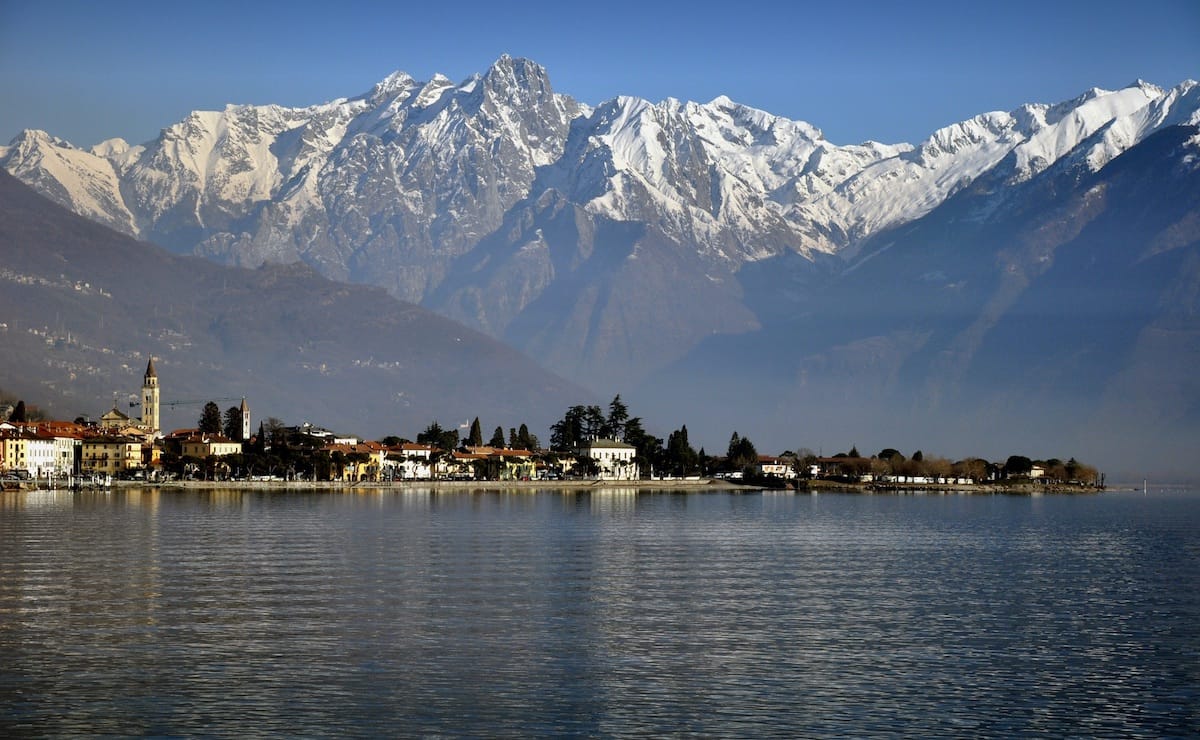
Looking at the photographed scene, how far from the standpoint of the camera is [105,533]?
100 m

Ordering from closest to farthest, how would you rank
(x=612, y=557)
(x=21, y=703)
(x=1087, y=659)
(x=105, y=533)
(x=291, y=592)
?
(x=21, y=703), (x=1087, y=659), (x=291, y=592), (x=612, y=557), (x=105, y=533)

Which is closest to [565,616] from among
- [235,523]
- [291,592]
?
[291,592]

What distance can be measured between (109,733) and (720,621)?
77.6 feet

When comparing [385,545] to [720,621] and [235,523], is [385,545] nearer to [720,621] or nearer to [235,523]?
[235,523]

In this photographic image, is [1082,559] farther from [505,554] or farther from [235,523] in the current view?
[235,523]

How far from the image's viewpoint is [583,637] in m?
54.9

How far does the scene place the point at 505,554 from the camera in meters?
87.2

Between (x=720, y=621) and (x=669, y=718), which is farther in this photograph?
(x=720, y=621)

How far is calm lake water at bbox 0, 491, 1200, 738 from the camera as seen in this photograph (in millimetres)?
43125

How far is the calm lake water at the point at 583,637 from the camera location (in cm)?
4312

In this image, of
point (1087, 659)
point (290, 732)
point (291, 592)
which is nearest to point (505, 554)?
point (291, 592)

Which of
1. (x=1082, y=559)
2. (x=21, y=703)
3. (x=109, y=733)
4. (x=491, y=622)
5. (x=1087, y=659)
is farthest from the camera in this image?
(x=1082, y=559)

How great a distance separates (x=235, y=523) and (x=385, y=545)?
975 inches

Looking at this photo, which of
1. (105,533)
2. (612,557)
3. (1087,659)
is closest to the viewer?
(1087,659)
